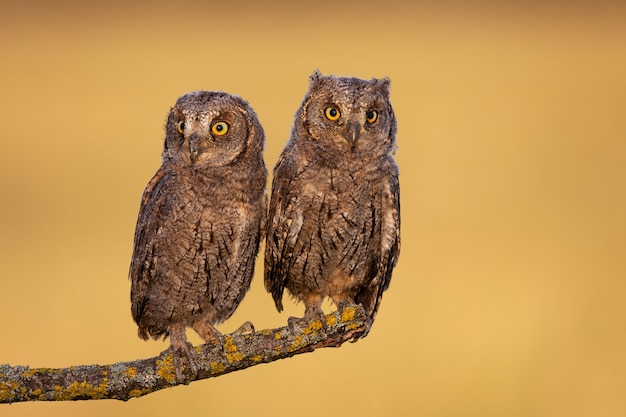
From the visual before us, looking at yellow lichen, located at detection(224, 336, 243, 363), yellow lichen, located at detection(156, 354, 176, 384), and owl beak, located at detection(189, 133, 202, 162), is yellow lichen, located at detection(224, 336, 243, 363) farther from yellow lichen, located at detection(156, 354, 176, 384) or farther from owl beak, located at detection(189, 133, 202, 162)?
owl beak, located at detection(189, 133, 202, 162)

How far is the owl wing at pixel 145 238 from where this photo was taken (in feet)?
15.2

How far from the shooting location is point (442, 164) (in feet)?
29.5

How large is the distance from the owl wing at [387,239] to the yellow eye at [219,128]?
2.93 ft

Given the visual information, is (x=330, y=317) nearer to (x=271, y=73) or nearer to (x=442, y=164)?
(x=442, y=164)

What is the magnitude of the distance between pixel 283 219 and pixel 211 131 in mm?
614

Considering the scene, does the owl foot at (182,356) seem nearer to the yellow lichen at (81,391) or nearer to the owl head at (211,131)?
the yellow lichen at (81,391)

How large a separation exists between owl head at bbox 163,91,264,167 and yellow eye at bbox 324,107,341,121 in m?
0.36

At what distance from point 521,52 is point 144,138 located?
4.71 metres

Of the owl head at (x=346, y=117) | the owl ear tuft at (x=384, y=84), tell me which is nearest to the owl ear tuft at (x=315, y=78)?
the owl head at (x=346, y=117)

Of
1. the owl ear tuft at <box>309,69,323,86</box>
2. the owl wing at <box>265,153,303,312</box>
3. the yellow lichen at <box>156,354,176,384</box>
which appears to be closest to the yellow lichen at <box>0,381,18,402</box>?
the yellow lichen at <box>156,354,176,384</box>

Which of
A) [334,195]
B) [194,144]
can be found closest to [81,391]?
[194,144]

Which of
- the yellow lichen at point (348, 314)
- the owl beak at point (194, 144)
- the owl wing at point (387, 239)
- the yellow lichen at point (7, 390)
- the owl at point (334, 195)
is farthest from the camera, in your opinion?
the owl wing at point (387, 239)

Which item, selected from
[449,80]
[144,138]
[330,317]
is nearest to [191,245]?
[330,317]

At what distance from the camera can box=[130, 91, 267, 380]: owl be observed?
452cm
